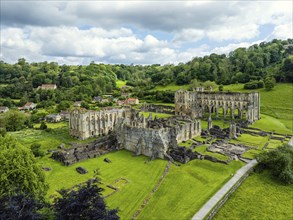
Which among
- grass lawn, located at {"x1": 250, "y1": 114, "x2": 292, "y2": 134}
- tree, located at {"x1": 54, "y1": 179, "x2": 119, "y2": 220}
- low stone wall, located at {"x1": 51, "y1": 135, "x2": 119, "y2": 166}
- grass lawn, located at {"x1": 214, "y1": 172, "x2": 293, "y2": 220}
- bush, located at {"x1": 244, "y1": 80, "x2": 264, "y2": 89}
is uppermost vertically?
bush, located at {"x1": 244, "y1": 80, "x2": 264, "y2": 89}

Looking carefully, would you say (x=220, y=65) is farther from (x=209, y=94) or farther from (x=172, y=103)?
(x=209, y=94)

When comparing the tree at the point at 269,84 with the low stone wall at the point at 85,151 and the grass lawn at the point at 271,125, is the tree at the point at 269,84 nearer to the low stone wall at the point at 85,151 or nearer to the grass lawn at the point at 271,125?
the grass lawn at the point at 271,125

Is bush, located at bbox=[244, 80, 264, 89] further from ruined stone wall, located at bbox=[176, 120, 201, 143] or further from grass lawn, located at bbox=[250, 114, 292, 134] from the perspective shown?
ruined stone wall, located at bbox=[176, 120, 201, 143]

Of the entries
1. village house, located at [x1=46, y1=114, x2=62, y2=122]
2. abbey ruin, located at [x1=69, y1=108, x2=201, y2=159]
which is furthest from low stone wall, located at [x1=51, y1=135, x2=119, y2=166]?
village house, located at [x1=46, y1=114, x2=62, y2=122]

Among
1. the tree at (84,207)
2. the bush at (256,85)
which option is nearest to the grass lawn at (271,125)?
the bush at (256,85)

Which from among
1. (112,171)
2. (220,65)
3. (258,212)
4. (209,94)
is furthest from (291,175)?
(220,65)

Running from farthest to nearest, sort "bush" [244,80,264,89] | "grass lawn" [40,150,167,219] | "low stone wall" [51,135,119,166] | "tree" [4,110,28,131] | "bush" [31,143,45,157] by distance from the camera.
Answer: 1. "bush" [244,80,264,89]
2. "tree" [4,110,28,131]
3. "bush" [31,143,45,157]
4. "low stone wall" [51,135,119,166]
5. "grass lawn" [40,150,167,219]
